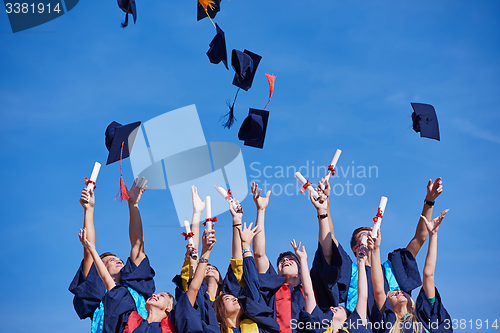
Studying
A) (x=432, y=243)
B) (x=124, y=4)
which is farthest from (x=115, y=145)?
(x=432, y=243)

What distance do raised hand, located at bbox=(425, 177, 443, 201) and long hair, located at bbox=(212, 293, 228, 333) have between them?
2.67 metres

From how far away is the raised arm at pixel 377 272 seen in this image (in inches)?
250

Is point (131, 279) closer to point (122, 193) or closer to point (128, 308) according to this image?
point (128, 308)

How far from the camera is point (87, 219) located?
660cm

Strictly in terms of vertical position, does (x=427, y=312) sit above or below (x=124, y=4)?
below

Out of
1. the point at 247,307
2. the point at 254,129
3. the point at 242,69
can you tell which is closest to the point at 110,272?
the point at 247,307

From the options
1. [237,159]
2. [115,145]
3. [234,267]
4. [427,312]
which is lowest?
[427,312]

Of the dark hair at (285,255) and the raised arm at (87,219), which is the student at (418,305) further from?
the raised arm at (87,219)

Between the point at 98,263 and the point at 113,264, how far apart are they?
0.72 meters

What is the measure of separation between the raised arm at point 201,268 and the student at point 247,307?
397 millimetres

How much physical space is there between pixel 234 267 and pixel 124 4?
392 cm

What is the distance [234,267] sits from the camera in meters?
6.51

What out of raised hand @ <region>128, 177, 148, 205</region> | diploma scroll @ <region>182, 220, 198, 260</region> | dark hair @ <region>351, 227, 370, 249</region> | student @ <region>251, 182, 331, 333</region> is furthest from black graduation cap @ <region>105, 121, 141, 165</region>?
dark hair @ <region>351, 227, 370, 249</region>

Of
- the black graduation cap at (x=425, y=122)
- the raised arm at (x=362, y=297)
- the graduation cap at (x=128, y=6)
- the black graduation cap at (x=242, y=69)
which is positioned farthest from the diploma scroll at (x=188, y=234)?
the black graduation cap at (x=425, y=122)
